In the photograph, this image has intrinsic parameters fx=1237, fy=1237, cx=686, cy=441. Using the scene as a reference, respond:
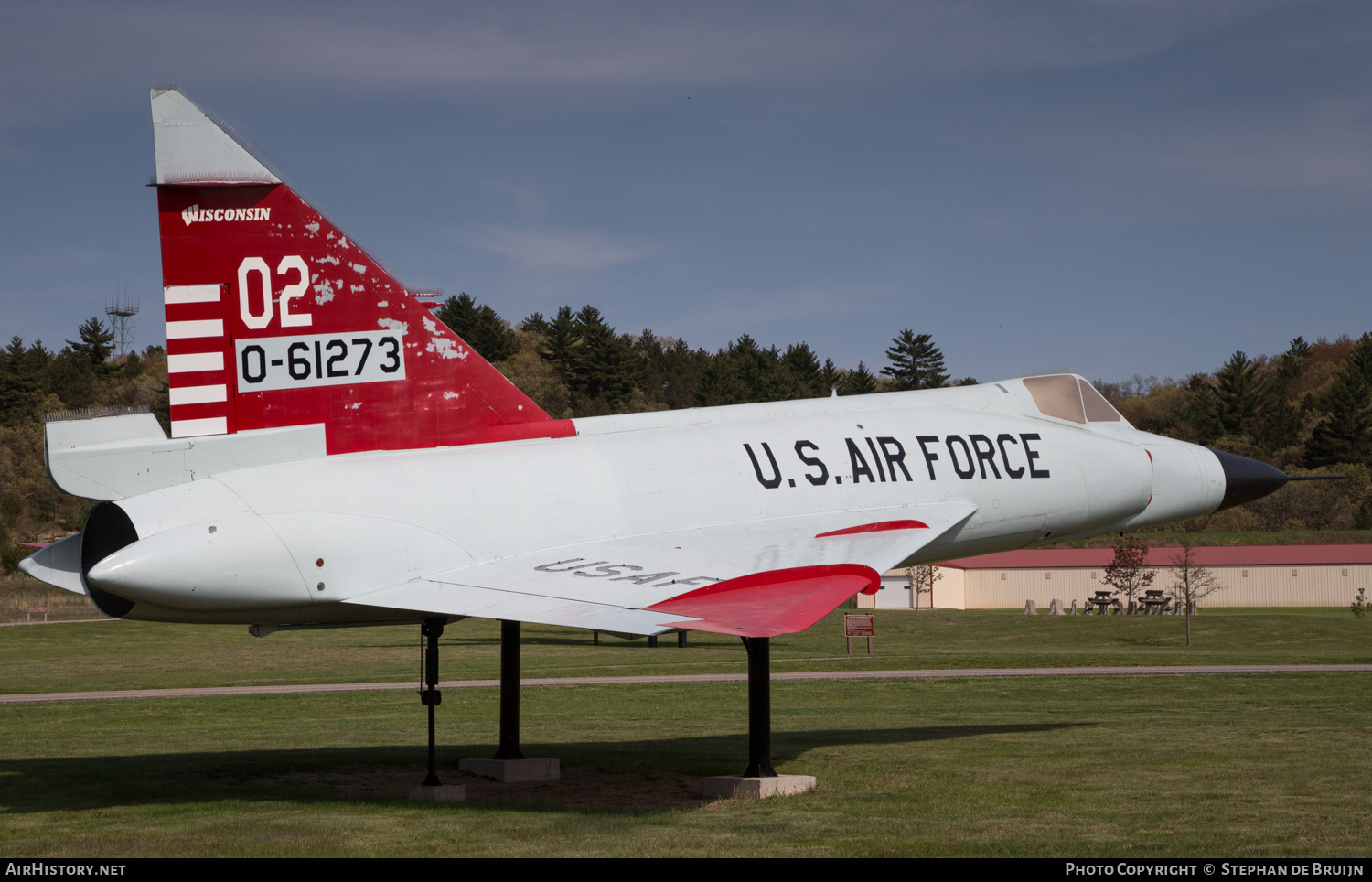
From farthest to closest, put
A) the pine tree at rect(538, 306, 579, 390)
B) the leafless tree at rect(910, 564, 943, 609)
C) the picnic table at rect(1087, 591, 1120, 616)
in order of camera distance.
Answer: the pine tree at rect(538, 306, 579, 390) < the leafless tree at rect(910, 564, 943, 609) < the picnic table at rect(1087, 591, 1120, 616)

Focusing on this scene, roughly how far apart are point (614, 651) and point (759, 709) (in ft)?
102

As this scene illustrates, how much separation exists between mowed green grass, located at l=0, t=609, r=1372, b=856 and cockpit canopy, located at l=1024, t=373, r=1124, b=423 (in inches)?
168

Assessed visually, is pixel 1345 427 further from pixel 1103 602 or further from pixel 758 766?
pixel 758 766

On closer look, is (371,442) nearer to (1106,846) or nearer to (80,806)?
(80,806)

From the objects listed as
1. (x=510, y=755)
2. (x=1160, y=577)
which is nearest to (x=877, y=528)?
(x=510, y=755)

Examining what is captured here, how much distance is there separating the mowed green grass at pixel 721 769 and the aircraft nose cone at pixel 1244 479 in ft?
10.7

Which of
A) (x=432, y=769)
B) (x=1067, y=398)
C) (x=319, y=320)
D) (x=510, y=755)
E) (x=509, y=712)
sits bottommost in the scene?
(x=510, y=755)

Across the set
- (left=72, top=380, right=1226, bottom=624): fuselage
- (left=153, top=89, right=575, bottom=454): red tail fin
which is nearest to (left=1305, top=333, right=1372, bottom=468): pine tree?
(left=72, top=380, right=1226, bottom=624): fuselage

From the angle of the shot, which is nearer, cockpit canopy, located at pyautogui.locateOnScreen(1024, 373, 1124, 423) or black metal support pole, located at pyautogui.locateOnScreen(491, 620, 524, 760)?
black metal support pole, located at pyautogui.locateOnScreen(491, 620, 524, 760)

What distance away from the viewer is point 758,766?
12.5 m

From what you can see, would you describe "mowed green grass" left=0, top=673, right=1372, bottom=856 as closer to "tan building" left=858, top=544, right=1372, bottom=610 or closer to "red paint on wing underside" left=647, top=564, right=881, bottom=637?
"red paint on wing underside" left=647, top=564, right=881, bottom=637

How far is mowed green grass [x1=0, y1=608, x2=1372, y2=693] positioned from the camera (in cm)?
3391

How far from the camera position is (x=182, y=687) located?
102 ft

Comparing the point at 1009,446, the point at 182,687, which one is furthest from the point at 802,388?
the point at 1009,446
